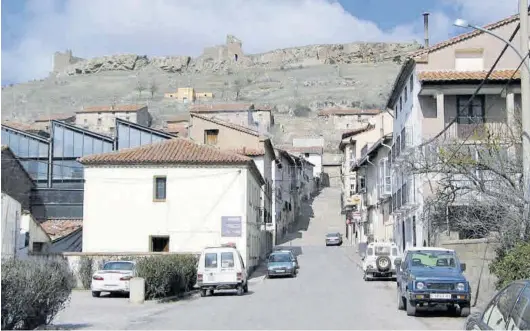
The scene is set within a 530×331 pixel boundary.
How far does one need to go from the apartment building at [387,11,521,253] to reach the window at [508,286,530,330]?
26.3 m

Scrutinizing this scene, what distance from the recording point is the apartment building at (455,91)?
34031 mm

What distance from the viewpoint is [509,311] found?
23.4ft

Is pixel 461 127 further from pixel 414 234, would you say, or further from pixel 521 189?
pixel 521 189

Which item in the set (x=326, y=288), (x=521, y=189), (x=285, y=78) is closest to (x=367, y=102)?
(x=285, y=78)

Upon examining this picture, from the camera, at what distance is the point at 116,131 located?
4756cm

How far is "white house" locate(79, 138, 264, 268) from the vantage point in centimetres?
3812

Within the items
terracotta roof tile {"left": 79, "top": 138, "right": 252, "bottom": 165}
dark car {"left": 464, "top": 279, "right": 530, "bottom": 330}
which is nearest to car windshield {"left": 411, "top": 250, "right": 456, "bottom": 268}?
dark car {"left": 464, "top": 279, "right": 530, "bottom": 330}

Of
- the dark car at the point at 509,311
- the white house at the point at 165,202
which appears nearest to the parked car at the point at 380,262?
the white house at the point at 165,202

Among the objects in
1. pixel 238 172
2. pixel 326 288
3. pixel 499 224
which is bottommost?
pixel 326 288

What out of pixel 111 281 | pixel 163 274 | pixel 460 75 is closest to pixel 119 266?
pixel 111 281

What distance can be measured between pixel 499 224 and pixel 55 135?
36.6 m

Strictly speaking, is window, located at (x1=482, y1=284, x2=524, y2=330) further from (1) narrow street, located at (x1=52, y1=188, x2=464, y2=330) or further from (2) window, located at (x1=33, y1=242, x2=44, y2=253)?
(2) window, located at (x1=33, y1=242, x2=44, y2=253)

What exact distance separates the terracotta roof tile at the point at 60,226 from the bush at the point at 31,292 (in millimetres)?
28162

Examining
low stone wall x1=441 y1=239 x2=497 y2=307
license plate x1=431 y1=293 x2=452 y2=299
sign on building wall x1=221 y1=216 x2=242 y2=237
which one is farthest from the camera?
sign on building wall x1=221 y1=216 x2=242 y2=237
